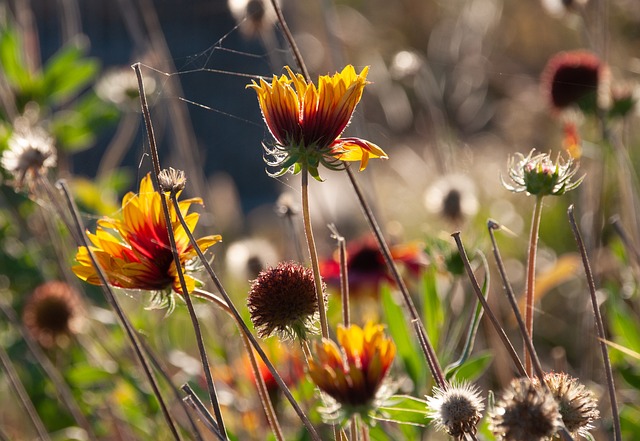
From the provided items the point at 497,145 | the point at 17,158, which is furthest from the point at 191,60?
the point at 497,145

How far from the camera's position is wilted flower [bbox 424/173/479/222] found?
156 cm

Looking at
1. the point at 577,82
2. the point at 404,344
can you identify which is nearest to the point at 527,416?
the point at 404,344

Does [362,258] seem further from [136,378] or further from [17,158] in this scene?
[17,158]

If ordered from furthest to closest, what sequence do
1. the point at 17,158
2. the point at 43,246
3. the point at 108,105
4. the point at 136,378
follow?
the point at 108,105 < the point at 43,246 < the point at 136,378 < the point at 17,158

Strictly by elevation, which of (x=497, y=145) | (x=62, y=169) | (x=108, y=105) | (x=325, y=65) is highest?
(x=325, y=65)

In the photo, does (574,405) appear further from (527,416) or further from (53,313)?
(53,313)

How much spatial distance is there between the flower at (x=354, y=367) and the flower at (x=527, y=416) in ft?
0.26

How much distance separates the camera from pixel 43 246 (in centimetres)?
146

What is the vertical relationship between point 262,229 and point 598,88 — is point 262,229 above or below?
above

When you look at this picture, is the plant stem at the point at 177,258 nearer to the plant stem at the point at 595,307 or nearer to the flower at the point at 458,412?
the flower at the point at 458,412

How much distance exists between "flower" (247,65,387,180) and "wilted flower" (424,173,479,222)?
2.94ft

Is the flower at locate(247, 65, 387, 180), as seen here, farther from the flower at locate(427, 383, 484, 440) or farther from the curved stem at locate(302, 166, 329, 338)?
the flower at locate(427, 383, 484, 440)

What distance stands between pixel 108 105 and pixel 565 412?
1413 millimetres

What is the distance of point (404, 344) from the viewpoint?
3.31 ft
